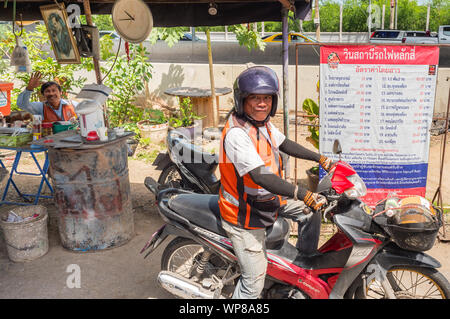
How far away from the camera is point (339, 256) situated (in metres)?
2.88

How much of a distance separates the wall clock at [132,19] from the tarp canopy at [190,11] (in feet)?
2.64

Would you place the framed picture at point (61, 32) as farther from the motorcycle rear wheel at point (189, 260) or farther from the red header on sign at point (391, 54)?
the red header on sign at point (391, 54)

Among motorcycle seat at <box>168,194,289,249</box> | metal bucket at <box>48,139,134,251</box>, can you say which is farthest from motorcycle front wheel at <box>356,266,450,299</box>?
metal bucket at <box>48,139,134,251</box>

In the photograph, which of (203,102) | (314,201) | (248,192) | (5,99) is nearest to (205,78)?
(203,102)

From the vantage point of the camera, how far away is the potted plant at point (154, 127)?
26.8 ft

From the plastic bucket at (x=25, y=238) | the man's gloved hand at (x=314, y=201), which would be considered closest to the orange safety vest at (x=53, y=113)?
the plastic bucket at (x=25, y=238)

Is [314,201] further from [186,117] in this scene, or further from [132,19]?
[186,117]

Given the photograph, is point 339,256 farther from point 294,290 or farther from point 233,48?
point 233,48

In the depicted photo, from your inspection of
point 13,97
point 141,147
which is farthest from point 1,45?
point 141,147

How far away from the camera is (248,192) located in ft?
9.05

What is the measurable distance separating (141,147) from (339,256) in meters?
5.80

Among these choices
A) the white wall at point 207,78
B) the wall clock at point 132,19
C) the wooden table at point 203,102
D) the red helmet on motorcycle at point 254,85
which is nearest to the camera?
the red helmet on motorcycle at point 254,85

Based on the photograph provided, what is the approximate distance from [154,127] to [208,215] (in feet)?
17.6

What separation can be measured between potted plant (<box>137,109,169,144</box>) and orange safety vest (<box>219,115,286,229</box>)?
554 cm
